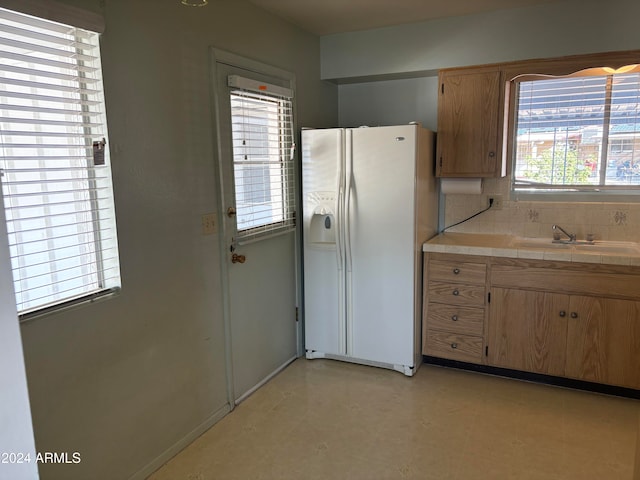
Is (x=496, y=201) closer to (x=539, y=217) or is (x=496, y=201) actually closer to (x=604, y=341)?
(x=539, y=217)

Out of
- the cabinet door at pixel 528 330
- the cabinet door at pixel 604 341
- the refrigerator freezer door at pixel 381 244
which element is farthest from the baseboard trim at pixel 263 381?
the cabinet door at pixel 604 341

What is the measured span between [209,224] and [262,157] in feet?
2.11

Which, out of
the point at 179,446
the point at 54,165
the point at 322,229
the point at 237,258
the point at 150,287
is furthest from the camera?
the point at 322,229

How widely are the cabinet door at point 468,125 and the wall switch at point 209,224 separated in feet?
5.50

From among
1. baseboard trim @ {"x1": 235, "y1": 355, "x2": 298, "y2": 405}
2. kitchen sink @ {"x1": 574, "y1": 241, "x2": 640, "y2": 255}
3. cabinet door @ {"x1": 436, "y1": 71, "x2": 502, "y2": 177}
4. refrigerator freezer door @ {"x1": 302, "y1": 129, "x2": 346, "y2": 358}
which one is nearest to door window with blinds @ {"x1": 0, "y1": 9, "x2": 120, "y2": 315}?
baseboard trim @ {"x1": 235, "y1": 355, "x2": 298, "y2": 405}

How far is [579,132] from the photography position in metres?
3.27

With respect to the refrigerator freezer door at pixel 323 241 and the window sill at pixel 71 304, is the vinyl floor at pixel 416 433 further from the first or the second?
the window sill at pixel 71 304

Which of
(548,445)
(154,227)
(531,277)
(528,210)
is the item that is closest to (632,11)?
(528,210)

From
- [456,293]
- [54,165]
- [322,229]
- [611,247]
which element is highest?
[54,165]

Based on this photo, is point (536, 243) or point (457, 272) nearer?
point (457, 272)

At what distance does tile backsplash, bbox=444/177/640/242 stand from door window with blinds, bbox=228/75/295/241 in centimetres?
131

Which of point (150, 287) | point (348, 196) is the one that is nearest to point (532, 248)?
point (348, 196)

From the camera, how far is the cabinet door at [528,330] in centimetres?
296

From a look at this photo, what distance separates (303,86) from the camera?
3.36m
